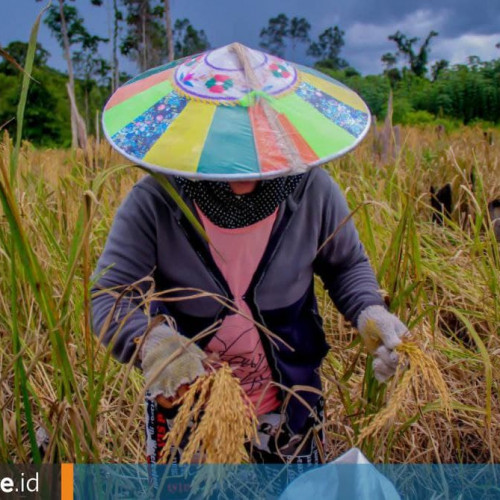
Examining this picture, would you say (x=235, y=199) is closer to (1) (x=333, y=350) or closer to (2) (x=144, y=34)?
(1) (x=333, y=350)

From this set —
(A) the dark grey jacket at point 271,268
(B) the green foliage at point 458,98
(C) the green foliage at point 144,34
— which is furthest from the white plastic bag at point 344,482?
(C) the green foliage at point 144,34

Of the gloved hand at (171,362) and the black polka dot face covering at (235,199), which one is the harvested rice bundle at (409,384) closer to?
the gloved hand at (171,362)

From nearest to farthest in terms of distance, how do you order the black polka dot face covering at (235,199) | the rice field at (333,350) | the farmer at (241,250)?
the rice field at (333,350)
the farmer at (241,250)
the black polka dot face covering at (235,199)

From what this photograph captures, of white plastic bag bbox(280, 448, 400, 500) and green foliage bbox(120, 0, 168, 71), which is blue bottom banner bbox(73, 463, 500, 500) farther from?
green foliage bbox(120, 0, 168, 71)

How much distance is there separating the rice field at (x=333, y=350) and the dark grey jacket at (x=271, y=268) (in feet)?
0.22

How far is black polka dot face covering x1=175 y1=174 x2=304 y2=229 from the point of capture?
94cm

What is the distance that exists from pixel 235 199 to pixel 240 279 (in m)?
0.13

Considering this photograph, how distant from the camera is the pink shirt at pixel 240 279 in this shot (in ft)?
3.22

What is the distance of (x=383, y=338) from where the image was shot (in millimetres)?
880

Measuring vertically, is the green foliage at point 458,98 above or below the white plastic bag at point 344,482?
below

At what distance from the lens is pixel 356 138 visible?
859 millimetres

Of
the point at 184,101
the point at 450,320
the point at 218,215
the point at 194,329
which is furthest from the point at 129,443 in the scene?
the point at 450,320

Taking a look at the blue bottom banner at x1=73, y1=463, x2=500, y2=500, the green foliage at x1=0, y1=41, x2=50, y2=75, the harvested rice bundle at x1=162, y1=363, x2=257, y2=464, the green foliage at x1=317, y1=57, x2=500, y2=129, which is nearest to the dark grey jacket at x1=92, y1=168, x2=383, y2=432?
the blue bottom banner at x1=73, y1=463, x2=500, y2=500

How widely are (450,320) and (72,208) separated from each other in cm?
127
